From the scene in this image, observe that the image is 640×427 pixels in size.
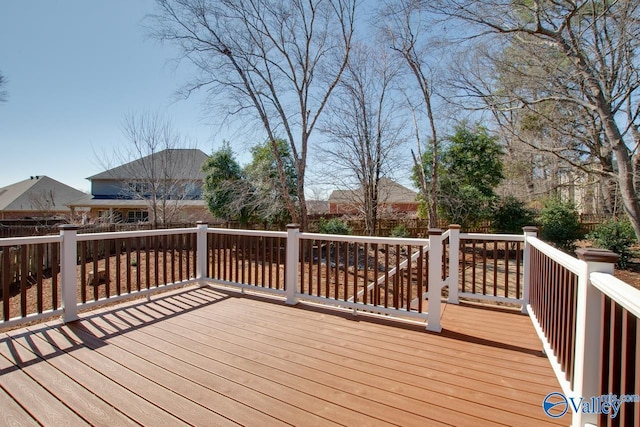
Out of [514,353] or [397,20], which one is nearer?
[514,353]

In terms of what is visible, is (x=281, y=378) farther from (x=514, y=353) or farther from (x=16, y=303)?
(x=16, y=303)

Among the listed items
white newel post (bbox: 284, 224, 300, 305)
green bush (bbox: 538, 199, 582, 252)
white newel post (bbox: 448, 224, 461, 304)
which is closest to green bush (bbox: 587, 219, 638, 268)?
green bush (bbox: 538, 199, 582, 252)

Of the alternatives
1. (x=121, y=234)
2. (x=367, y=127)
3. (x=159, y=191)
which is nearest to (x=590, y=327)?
(x=121, y=234)

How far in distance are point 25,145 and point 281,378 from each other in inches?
892

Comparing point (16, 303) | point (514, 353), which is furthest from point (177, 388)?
point (16, 303)

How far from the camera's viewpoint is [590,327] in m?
1.37

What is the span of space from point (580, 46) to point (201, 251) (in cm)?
A: 962

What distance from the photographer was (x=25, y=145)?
17062 mm

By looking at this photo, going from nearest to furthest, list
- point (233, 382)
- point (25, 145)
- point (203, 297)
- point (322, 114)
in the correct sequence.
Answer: point (233, 382), point (203, 297), point (322, 114), point (25, 145)

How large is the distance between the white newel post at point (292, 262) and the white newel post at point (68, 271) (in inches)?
85.2

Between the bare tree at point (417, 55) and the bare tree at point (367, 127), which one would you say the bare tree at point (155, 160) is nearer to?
the bare tree at point (367, 127)

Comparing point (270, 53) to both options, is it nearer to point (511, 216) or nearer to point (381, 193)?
point (381, 193)

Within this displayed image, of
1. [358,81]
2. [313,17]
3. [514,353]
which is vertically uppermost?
[313,17]

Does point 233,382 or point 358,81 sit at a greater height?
point 358,81
